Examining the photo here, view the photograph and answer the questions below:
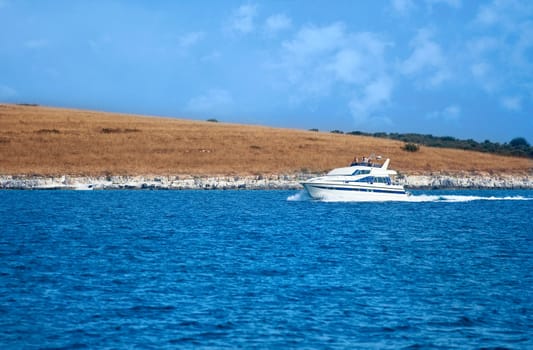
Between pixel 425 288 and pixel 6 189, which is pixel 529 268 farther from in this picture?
pixel 6 189

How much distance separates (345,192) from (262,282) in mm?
38413

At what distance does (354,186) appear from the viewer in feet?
204

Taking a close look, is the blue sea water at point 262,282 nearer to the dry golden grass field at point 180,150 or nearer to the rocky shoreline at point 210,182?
the rocky shoreline at point 210,182

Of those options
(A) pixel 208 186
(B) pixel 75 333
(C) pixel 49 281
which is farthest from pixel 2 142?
(B) pixel 75 333

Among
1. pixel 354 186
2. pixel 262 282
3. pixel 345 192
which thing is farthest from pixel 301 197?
pixel 262 282

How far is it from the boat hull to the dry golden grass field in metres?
27.9

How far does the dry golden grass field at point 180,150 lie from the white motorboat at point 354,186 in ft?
90.9

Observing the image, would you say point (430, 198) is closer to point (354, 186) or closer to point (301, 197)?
point (354, 186)

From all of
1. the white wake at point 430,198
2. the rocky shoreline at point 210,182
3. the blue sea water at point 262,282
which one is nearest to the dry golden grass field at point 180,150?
the rocky shoreline at point 210,182

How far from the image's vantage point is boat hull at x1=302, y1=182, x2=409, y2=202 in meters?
62.1

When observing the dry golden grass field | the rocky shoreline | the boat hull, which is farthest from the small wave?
the dry golden grass field

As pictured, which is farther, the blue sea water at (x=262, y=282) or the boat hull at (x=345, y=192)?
the boat hull at (x=345, y=192)

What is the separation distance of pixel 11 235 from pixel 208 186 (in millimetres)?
48924

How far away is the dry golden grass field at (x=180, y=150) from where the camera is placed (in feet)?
295
